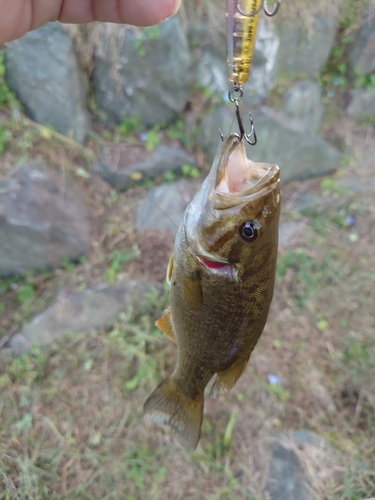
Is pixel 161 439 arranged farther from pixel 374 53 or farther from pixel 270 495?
pixel 374 53

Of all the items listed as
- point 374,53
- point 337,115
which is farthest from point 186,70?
point 374,53

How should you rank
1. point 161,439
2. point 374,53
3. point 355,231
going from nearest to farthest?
point 161,439, point 355,231, point 374,53

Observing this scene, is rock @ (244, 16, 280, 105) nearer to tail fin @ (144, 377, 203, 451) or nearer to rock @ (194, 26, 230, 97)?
rock @ (194, 26, 230, 97)

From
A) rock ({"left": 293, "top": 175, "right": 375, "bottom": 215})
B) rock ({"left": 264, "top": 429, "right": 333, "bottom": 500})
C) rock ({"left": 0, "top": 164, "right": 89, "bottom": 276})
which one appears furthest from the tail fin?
rock ({"left": 293, "top": 175, "right": 375, "bottom": 215})

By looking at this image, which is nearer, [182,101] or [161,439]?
[161,439]

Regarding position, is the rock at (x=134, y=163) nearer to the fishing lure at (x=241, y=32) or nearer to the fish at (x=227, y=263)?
the fish at (x=227, y=263)

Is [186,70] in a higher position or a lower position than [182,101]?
higher

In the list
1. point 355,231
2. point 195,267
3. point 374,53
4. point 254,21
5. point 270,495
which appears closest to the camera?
point 254,21

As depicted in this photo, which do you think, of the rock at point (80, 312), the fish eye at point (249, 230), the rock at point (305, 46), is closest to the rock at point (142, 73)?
the rock at point (305, 46)
